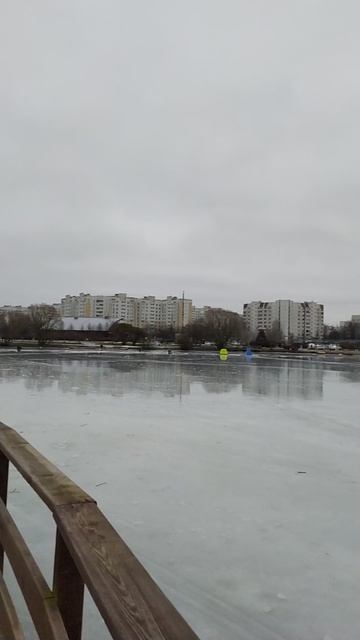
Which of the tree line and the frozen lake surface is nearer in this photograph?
the frozen lake surface

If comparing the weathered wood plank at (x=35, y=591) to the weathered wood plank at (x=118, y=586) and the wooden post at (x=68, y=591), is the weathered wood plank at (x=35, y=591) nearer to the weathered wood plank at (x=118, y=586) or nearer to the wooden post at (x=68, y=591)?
the wooden post at (x=68, y=591)

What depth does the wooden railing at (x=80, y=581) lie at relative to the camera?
1188 millimetres

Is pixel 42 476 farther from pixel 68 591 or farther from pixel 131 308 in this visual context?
pixel 131 308

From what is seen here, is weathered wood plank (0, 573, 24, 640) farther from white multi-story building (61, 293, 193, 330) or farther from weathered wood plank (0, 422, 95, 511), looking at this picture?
white multi-story building (61, 293, 193, 330)

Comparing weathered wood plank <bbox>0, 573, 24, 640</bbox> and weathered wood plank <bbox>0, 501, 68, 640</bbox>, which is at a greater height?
weathered wood plank <bbox>0, 501, 68, 640</bbox>

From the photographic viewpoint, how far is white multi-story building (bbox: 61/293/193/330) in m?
158

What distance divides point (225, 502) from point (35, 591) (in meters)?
3.36

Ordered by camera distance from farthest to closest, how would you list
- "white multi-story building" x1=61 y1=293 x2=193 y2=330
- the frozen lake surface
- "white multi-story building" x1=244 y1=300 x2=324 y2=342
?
"white multi-story building" x1=244 y1=300 x2=324 y2=342
"white multi-story building" x1=61 y1=293 x2=193 y2=330
the frozen lake surface

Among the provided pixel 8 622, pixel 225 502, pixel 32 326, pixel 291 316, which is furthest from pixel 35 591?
pixel 291 316

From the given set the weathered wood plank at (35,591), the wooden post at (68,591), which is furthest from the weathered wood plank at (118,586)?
the weathered wood plank at (35,591)

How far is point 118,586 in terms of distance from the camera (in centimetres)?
129

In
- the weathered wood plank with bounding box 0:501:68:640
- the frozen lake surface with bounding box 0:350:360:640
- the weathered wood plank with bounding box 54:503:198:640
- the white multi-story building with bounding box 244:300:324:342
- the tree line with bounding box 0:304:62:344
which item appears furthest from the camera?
the white multi-story building with bounding box 244:300:324:342

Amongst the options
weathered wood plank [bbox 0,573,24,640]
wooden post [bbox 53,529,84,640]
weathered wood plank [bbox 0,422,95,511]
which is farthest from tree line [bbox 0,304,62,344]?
wooden post [bbox 53,529,84,640]

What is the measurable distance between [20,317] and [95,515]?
83.6 meters
